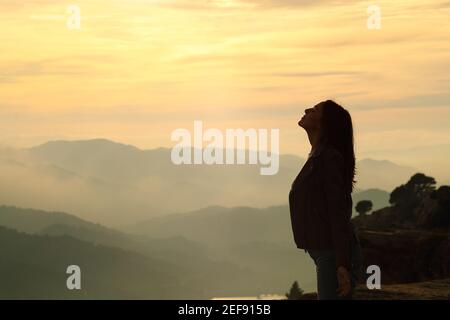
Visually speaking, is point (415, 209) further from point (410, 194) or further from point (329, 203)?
point (329, 203)

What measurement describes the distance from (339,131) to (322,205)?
0.87 metres

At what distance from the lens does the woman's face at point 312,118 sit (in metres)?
9.61

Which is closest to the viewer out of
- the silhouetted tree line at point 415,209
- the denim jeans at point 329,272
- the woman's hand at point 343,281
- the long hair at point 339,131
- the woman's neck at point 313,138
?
the woman's hand at point 343,281

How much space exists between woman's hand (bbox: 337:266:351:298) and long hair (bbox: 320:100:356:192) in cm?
98

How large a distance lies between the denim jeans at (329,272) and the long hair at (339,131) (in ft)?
2.58

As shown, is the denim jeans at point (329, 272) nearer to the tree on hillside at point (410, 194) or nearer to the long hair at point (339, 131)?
the long hair at point (339, 131)

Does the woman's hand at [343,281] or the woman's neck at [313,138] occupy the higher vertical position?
the woman's neck at [313,138]

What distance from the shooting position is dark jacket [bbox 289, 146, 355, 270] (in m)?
9.21

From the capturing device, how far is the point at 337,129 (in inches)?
376

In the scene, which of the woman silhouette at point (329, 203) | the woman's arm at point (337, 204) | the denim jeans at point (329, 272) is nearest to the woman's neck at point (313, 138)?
the woman silhouette at point (329, 203)
